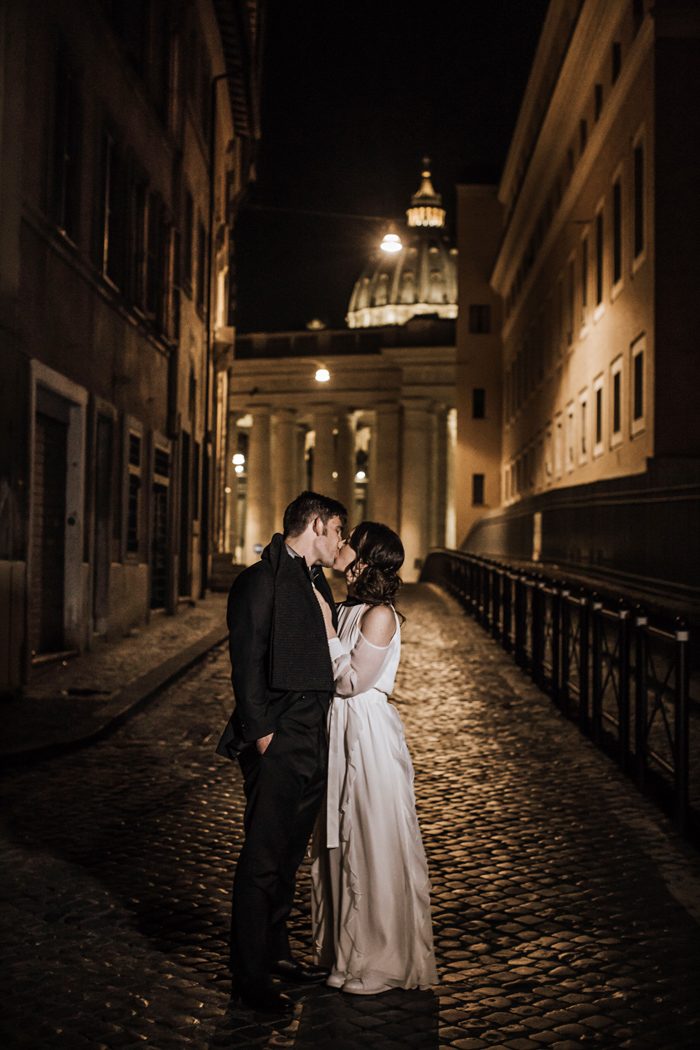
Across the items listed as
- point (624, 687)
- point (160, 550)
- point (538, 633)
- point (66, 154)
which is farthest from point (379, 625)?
point (160, 550)

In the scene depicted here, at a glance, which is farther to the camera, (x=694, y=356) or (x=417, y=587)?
(x=417, y=587)

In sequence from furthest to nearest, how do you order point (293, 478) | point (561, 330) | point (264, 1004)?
point (293, 478)
point (561, 330)
point (264, 1004)

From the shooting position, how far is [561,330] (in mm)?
37625

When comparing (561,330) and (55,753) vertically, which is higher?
(561,330)

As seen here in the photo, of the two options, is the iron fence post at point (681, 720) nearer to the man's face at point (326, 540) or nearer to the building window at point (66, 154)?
the man's face at point (326, 540)

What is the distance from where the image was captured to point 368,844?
4.43 m

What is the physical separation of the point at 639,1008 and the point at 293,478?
86.6m

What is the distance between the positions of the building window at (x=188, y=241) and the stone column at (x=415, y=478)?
5725 cm

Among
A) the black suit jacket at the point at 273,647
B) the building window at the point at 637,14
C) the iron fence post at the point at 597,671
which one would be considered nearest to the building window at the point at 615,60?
the building window at the point at 637,14

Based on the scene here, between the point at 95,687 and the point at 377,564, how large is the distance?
26.6 feet

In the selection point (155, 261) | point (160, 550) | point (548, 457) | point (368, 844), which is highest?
point (155, 261)

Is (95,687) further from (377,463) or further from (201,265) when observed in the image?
(377,463)

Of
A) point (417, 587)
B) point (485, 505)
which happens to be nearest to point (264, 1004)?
point (417, 587)

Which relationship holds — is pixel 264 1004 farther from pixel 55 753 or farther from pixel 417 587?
pixel 417 587
